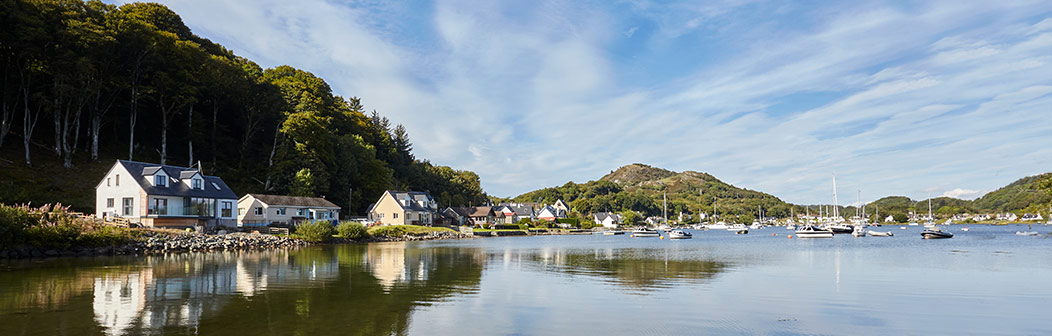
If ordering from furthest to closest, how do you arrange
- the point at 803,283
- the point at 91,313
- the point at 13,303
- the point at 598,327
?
the point at 803,283, the point at 13,303, the point at 91,313, the point at 598,327

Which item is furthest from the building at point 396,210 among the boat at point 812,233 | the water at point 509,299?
the boat at point 812,233

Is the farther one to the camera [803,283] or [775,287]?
[803,283]

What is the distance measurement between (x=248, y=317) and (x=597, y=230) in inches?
4277

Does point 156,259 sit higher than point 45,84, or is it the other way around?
point 45,84

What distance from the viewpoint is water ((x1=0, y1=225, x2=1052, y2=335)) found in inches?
505

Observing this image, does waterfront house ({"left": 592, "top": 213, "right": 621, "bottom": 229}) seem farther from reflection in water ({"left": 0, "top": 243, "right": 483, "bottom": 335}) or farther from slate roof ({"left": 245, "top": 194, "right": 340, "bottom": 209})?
reflection in water ({"left": 0, "top": 243, "right": 483, "bottom": 335})

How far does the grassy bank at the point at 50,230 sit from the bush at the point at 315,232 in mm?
14988

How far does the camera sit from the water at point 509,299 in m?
12.8

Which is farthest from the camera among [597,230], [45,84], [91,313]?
[597,230]

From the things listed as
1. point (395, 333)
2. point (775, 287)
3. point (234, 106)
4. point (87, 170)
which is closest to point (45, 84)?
point (87, 170)

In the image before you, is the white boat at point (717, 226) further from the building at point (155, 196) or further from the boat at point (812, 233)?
the building at point (155, 196)

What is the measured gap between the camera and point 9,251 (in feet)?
96.2

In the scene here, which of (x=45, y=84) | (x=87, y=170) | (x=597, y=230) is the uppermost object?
(x=45, y=84)

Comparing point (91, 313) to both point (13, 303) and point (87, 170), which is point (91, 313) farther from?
point (87, 170)
